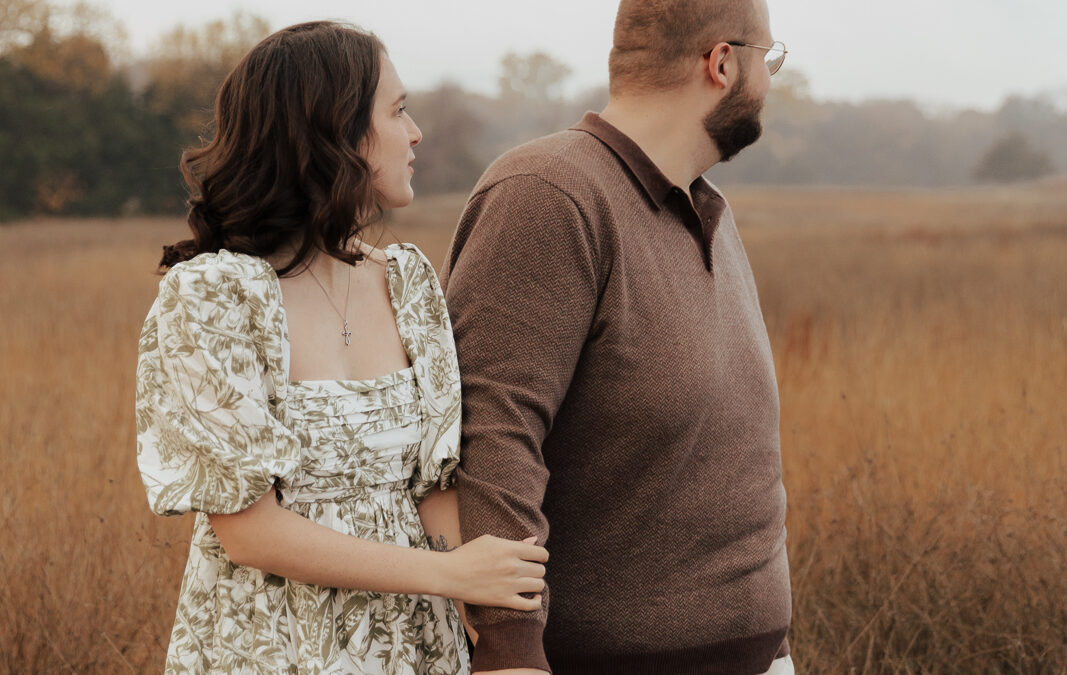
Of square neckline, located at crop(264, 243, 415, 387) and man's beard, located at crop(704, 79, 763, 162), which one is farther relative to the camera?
man's beard, located at crop(704, 79, 763, 162)

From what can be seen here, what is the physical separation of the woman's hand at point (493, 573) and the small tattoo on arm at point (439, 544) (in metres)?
0.10

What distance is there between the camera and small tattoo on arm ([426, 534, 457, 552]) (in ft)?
4.74

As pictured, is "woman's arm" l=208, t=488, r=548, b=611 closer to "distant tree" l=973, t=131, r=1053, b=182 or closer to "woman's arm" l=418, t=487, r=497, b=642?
"woman's arm" l=418, t=487, r=497, b=642

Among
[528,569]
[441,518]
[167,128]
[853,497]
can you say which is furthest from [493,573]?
[167,128]

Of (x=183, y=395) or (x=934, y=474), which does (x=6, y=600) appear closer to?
(x=183, y=395)

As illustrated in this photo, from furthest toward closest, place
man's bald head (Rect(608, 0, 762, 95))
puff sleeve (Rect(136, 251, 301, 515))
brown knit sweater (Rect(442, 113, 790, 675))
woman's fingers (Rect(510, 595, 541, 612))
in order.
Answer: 1. man's bald head (Rect(608, 0, 762, 95))
2. brown knit sweater (Rect(442, 113, 790, 675))
3. woman's fingers (Rect(510, 595, 541, 612))
4. puff sleeve (Rect(136, 251, 301, 515))

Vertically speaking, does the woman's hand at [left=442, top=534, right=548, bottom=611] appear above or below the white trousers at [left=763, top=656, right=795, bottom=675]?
above

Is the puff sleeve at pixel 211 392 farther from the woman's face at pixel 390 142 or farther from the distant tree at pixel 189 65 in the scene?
the distant tree at pixel 189 65

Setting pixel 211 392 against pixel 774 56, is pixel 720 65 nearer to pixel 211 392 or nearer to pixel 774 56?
pixel 774 56

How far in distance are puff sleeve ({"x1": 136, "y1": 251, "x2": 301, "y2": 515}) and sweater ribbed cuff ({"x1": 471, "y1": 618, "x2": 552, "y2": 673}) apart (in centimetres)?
36

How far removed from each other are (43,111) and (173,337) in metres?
26.0

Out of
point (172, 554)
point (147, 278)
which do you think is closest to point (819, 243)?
point (147, 278)

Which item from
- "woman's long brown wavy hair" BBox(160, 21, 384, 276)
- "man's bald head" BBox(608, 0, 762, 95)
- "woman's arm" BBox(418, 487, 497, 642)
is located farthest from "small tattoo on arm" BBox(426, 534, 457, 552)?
"man's bald head" BBox(608, 0, 762, 95)

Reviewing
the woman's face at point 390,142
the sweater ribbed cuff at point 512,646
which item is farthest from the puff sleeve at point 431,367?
the sweater ribbed cuff at point 512,646
